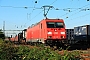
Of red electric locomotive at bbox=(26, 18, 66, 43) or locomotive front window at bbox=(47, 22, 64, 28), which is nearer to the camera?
red electric locomotive at bbox=(26, 18, 66, 43)

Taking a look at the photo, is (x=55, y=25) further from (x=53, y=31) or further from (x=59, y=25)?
(x=53, y=31)

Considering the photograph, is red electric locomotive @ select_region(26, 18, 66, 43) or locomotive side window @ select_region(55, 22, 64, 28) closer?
red electric locomotive @ select_region(26, 18, 66, 43)

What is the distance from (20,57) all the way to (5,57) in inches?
31.7

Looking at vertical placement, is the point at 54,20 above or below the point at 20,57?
above

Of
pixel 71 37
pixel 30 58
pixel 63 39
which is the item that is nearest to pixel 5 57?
pixel 30 58

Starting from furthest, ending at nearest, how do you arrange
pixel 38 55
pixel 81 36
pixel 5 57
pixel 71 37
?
pixel 71 37
pixel 81 36
pixel 38 55
pixel 5 57

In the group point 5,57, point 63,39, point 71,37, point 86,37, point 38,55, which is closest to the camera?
point 5,57

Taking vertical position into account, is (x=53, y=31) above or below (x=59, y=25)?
below

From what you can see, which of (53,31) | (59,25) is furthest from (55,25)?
(53,31)

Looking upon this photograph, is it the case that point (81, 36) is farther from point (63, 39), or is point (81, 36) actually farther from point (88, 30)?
point (63, 39)

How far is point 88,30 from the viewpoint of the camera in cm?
3000

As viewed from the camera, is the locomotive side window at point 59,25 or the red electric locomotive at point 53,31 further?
the locomotive side window at point 59,25

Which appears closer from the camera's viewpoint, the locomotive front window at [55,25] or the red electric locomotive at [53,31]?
the red electric locomotive at [53,31]

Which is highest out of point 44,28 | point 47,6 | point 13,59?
point 47,6
